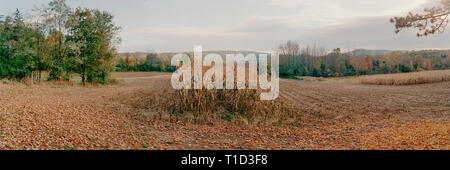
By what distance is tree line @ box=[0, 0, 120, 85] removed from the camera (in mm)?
A: 19953

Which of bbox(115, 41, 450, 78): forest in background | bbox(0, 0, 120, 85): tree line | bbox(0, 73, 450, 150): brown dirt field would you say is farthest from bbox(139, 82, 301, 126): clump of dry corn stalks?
bbox(115, 41, 450, 78): forest in background

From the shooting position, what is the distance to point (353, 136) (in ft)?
29.0

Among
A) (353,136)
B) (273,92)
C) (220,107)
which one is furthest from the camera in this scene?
(273,92)

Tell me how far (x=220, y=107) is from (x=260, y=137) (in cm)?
309

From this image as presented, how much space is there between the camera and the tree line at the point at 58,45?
65.5 ft

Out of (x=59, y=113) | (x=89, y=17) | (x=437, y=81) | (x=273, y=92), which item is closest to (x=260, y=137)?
(x=273, y=92)

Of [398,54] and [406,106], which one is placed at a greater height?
[398,54]

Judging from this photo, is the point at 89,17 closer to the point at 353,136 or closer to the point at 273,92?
the point at 273,92

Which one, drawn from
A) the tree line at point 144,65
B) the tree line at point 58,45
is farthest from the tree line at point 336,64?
the tree line at point 58,45

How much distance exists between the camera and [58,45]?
22.0 m

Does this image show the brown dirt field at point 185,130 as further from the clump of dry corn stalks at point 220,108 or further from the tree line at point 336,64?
the tree line at point 336,64

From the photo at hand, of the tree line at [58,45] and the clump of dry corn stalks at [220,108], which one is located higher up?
the tree line at [58,45]

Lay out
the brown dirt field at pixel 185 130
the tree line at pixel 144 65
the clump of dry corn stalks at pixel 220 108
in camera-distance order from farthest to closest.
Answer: the tree line at pixel 144 65, the clump of dry corn stalks at pixel 220 108, the brown dirt field at pixel 185 130

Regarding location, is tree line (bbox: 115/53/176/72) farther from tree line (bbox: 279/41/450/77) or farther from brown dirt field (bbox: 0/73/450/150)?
brown dirt field (bbox: 0/73/450/150)
